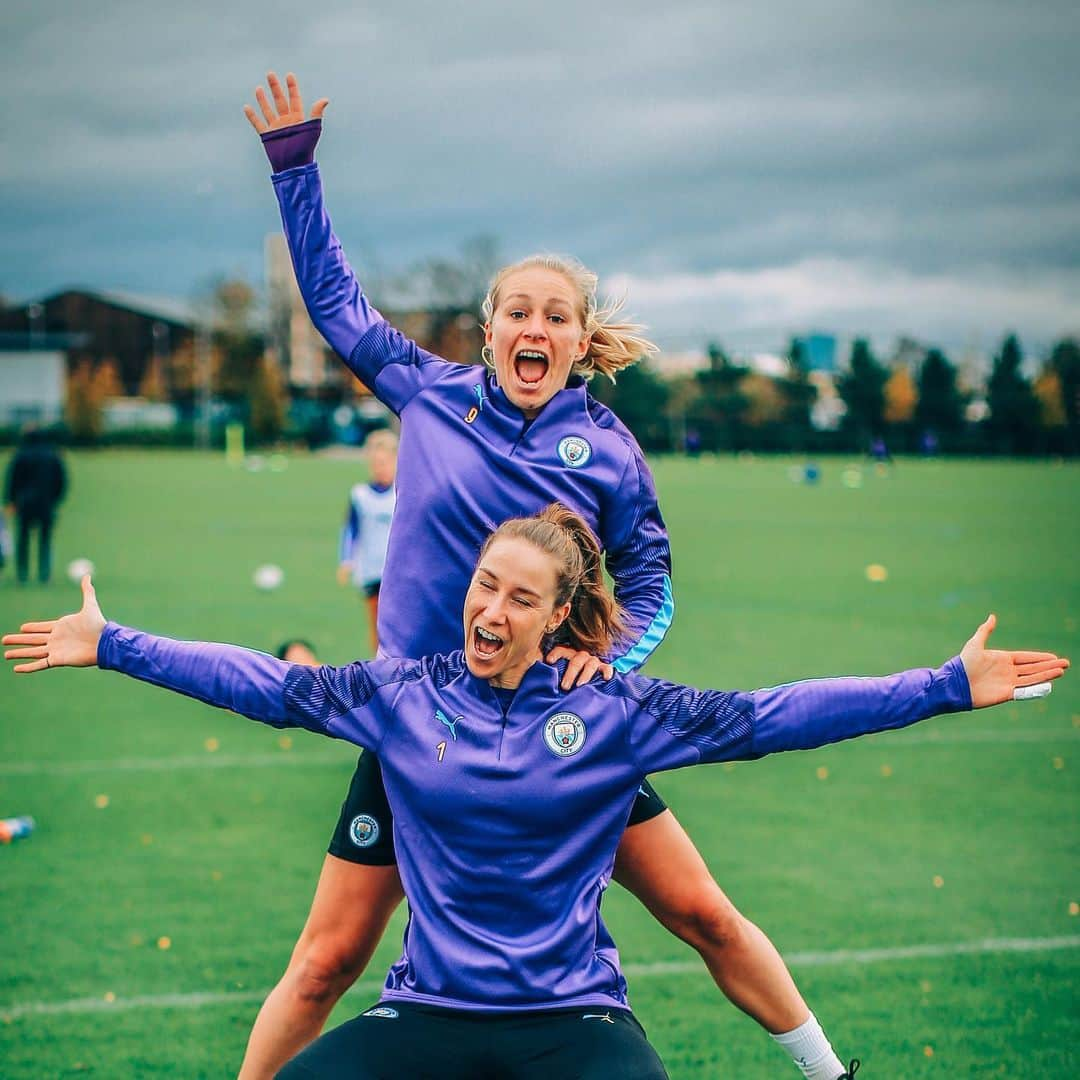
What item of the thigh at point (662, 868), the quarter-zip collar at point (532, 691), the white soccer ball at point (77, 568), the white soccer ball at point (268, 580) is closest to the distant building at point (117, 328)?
the white soccer ball at point (77, 568)

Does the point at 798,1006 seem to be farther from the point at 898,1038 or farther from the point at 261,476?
the point at 261,476

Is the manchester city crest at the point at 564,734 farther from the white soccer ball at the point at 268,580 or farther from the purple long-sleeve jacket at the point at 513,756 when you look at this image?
the white soccer ball at the point at 268,580

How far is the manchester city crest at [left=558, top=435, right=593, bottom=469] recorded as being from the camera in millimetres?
3986

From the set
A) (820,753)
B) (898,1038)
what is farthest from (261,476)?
(898,1038)

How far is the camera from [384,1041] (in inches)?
122

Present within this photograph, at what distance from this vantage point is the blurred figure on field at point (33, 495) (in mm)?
19547

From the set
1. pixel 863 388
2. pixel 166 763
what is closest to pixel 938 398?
pixel 863 388

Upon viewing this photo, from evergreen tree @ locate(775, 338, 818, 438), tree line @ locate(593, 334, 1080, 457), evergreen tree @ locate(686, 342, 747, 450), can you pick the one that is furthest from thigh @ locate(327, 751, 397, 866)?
evergreen tree @ locate(775, 338, 818, 438)

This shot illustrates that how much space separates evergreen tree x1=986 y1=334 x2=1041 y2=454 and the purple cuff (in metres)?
80.9

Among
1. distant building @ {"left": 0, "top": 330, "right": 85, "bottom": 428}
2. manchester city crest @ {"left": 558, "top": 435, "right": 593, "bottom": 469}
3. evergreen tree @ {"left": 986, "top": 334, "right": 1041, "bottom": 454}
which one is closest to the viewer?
manchester city crest @ {"left": 558, "top": 435, "right": 593, "bottom": 469}

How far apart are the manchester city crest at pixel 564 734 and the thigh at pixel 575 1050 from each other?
0.59 metres

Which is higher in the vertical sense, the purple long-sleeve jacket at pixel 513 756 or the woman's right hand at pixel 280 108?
the woman's right hand at pixel 280 108

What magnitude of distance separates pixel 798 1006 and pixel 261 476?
47.5 metres

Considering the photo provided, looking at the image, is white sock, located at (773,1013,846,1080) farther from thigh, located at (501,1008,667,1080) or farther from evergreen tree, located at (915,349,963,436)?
evergreen tree, located at (915,349,963,436)
